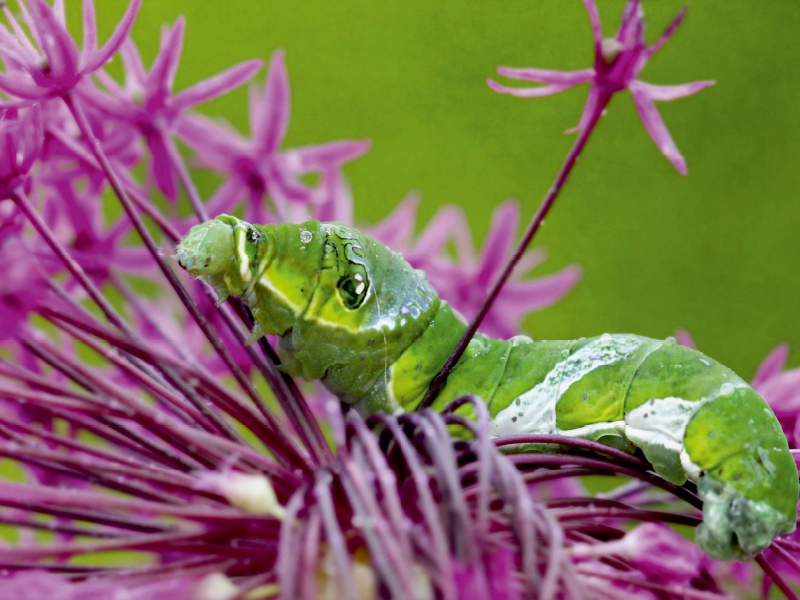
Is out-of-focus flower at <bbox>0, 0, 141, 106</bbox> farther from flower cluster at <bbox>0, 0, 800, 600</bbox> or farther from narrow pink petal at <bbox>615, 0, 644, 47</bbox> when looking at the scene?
narrow pink petal at <bbox>615, 0, 644, 47</bbox>

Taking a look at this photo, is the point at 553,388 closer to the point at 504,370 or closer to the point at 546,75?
the point at 504,370

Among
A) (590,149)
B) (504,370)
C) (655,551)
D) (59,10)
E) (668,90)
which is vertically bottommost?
(655,551)

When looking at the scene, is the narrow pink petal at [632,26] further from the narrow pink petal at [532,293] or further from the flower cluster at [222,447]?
the narrow pink petal at [532,293]

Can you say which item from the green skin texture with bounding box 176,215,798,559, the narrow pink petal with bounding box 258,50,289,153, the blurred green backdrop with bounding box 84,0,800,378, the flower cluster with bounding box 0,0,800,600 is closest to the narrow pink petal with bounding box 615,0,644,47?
the flower cluster with bounding box 0,0,800,600

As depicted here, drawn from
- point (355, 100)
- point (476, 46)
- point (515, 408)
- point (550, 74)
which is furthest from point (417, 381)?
point (355, 100)

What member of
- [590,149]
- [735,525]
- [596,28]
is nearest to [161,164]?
[596,28]

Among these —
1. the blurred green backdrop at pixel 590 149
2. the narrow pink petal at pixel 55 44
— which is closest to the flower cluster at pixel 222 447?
the narrow pink petal at pixel 55 44
